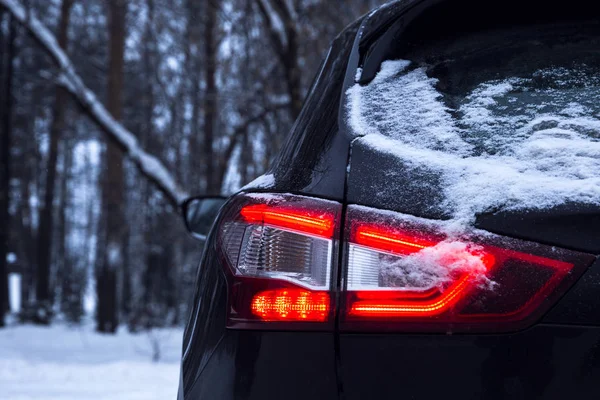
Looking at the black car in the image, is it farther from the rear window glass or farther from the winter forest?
the winter forest

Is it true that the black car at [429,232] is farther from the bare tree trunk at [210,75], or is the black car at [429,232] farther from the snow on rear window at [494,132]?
the bare tree trunk at [210,75]

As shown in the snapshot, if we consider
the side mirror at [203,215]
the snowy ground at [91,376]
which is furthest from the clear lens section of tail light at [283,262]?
Answer: the snowy ground at [91,376]

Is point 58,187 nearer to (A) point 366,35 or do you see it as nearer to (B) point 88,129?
(B) point 88,129

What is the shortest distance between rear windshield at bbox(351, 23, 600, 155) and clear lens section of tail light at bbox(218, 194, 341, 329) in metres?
0.21

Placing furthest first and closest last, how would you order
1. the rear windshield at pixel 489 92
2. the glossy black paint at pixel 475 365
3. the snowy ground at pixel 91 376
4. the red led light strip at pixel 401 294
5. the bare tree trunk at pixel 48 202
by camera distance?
the bare tree trunk at pixel 48 202, the snowy ground at pixel 91 376, the rear windshield at pixel 489 92, the red led light strip at pixel 401 294, the glossy black paint at pixel 475 365

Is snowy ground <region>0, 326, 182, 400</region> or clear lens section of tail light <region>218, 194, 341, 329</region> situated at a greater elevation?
clear lens section of tail light <region>218, 194, 341, 329</region>

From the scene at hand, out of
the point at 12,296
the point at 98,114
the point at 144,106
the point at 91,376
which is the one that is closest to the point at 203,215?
the point at 91,376

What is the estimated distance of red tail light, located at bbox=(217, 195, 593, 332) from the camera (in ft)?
3.93

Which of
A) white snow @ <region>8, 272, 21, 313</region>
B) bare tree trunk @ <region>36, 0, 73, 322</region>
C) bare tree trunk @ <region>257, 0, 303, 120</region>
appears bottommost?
white snow @ <region>8, 272, 21, 313</region>

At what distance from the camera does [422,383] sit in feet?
3.94

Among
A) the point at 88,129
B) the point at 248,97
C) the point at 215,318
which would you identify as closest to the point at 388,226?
the point at 215,318

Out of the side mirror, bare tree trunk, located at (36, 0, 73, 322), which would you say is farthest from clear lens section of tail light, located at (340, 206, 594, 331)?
bare tree trunk, located at (36, 0, 73, 322)

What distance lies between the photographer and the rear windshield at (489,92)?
1.39m

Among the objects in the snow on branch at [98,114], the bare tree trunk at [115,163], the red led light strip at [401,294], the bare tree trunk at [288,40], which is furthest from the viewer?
the bare tree trunk at [115,163]
